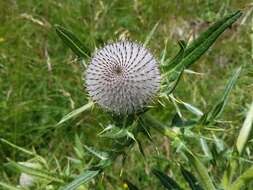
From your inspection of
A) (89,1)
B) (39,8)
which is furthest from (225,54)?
(39,8)

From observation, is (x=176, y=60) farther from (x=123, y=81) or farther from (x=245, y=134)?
Result: (x=245, y=134)

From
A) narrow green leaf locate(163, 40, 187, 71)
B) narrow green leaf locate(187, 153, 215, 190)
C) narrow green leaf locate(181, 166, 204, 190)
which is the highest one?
narrow green leaf locate(163, 40, 187, 71)

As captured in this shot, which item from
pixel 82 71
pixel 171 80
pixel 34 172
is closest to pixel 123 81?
pixel 171 80

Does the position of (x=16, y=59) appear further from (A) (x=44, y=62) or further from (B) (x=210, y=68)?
(B) (x=210, y=68)

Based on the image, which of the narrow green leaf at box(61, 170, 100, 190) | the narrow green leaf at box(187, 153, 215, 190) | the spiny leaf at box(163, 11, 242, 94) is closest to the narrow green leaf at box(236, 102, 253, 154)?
the narrow green leaf at box(187, 153, 215, 190)

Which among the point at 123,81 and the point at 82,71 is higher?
the point at 123,81

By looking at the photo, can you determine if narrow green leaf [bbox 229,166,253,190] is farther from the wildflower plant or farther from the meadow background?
the meadow background

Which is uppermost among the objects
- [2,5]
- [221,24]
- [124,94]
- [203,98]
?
[2,5]
